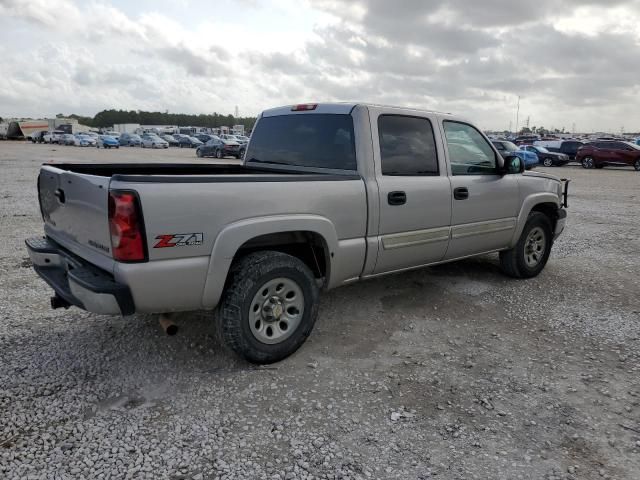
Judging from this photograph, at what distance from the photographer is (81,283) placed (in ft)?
9.78

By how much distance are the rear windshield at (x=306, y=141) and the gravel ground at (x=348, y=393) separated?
4.78 ft

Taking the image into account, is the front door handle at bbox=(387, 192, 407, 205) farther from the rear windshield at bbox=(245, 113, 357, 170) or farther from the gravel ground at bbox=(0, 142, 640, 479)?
the gravel ground at bbox=(0, 142, 640, 479)

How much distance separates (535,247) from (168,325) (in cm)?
444

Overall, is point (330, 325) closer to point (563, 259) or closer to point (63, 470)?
point (63, 470)

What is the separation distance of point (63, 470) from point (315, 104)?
10.9 feet

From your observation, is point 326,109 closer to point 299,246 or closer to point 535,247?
point 299,246

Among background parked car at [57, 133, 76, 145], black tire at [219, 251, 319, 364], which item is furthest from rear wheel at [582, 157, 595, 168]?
background parked car at [57, 133, 76, 145]

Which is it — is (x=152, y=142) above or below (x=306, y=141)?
above

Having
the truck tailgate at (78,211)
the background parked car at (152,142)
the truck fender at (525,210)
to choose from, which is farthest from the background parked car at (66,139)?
the truck fender at (525,210)

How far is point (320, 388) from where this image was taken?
3.38 meters

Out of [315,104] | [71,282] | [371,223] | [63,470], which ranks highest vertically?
[315,104]

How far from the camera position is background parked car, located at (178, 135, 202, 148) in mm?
53906

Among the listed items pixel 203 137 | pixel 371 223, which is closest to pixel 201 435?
pixel 371 223

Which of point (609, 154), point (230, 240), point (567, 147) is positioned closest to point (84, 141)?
point (567, 147)
